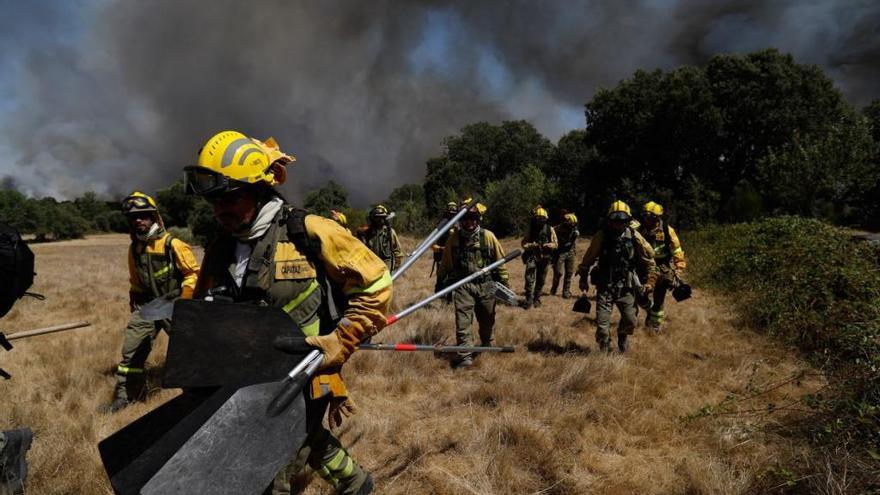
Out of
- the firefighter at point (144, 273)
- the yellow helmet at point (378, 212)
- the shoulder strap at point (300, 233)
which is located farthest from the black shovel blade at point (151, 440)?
the yellow helmet at point (378, 212)

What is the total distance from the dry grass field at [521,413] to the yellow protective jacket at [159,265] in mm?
1216

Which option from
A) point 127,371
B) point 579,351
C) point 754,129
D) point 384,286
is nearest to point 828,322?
point 579,351

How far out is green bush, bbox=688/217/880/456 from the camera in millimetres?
3108

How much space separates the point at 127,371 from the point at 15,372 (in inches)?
84.4

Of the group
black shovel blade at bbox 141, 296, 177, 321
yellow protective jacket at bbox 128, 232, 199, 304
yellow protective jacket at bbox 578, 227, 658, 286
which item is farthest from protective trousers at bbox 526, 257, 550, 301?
black shovel blade at bbox 141, 296, 177, 321

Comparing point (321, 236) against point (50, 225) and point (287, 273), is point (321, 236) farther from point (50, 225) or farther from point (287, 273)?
point (50, 225)

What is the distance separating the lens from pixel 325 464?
99.9 inches

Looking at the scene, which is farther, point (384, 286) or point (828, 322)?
point (828, 322)

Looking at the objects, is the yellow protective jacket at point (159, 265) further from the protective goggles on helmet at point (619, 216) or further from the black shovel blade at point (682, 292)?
the black shovel blade at point (682, 292)

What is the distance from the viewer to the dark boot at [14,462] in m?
2.84

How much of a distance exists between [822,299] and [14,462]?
9.36 metres

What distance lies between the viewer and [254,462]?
5.50ft

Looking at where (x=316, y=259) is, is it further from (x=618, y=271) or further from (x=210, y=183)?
(x=618, y=271)

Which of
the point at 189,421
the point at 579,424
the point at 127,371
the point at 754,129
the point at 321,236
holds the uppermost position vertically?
the point at 754,129
